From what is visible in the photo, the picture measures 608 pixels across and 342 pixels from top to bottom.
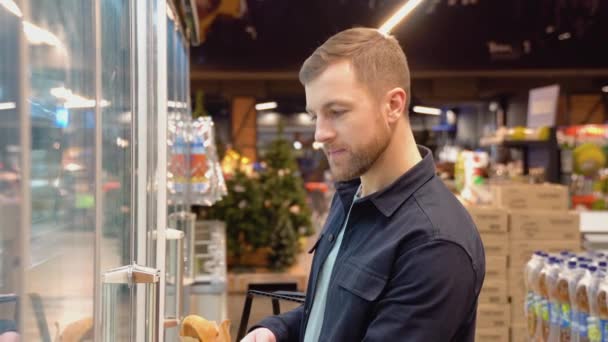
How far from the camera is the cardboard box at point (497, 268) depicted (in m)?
4.92

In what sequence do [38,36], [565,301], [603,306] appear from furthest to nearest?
[565,301] → [603,306] → [38,36]

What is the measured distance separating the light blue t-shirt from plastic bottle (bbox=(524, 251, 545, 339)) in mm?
1899

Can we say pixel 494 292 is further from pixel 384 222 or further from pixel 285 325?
pixel 384 222

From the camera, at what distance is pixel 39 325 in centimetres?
100

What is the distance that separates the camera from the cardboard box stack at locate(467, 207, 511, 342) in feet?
16.1

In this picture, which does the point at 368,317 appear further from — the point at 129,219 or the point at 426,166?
the point at 129,219

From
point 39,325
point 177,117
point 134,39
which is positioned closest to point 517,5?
point 177,117

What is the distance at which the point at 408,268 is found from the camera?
128 cm

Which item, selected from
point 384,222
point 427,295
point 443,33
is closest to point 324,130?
point 384,222

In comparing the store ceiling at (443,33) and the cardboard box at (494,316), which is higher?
the store ceiling at (443,33)

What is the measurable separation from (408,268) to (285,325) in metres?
0.50

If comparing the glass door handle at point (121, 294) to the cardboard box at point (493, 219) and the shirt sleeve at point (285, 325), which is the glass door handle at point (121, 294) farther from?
the cardboard box at point (493, 219)

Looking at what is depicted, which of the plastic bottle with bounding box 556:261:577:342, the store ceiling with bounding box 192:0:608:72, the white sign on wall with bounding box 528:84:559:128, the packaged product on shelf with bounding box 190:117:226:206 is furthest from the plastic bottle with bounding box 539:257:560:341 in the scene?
the store ceiling with bounding box 192:0:608:72

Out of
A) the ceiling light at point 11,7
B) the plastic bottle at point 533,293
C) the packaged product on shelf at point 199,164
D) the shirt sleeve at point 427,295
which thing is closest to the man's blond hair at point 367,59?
the shirt sleeve at point 427,295
